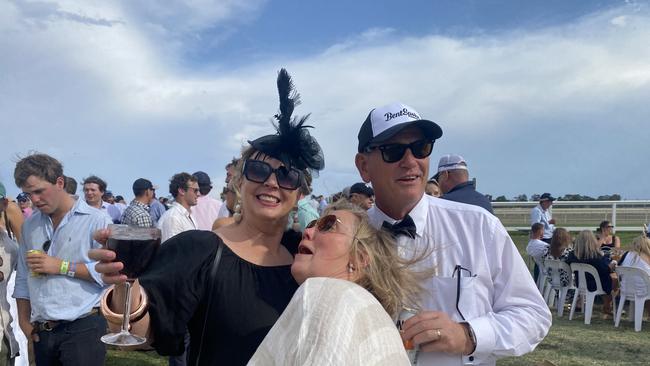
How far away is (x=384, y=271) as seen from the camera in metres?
1.98

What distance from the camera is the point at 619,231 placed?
26.2m

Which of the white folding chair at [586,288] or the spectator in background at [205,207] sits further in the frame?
the white folding chair at [586,288]

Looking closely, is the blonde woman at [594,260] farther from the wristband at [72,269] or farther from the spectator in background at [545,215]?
the wristband at [72,269]

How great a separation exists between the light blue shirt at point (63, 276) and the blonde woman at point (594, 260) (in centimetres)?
932

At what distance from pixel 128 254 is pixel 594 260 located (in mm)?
10634

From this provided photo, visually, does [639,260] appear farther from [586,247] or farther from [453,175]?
[453,175]

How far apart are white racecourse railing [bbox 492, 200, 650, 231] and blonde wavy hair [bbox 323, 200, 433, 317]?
22.3 m

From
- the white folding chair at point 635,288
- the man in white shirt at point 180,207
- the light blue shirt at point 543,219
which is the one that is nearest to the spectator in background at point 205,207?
the man in white shirt at point 180,207

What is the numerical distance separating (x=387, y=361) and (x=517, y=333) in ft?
2.98

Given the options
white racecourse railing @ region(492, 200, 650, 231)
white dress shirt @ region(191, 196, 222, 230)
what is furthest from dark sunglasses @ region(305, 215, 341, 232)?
white racecourse railing @ region(492, 200, 650, 231)

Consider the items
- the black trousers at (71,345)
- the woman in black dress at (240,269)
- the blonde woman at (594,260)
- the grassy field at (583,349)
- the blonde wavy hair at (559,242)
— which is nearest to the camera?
the woman in black dress at (240,269)

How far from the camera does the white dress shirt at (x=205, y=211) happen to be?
8133 millimetres

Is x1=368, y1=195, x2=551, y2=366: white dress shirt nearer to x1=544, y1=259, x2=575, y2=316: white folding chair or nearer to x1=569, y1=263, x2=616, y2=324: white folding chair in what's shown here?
x1=569, y1=263, x2=616, y2=324: white folding chair

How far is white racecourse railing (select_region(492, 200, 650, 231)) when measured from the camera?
78.9ft
